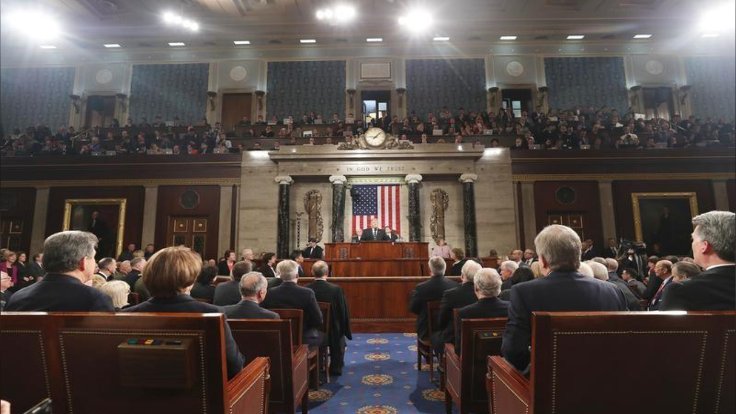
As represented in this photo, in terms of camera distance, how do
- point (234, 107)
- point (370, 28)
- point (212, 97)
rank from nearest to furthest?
point (370, 28), point (212, 97), point (234, 107)

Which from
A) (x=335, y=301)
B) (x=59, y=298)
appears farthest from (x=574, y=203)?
(x=59, y=298)

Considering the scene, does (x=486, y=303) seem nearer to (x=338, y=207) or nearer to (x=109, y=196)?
(x=338, y=207)

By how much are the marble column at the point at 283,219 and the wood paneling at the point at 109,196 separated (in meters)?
3.95

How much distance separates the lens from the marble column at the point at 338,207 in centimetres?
1084

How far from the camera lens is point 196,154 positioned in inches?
460

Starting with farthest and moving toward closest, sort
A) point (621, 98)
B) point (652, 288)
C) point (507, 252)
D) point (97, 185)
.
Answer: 1. point (621, 98)
2. point (97, 185)
3. point (507, 252)
4. point (652, 288)

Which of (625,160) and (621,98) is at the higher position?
(621,98)

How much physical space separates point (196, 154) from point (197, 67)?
5790 millimetres

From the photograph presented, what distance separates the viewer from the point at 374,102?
1555cm

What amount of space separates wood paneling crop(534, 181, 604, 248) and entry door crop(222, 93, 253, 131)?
33.9 feet

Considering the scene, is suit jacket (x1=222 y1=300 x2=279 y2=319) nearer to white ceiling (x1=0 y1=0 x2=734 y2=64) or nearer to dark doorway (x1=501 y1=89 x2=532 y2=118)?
white ceiling (x1=0 y1=0 x2=734 y2=64)

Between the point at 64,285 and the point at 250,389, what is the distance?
3.42 ft

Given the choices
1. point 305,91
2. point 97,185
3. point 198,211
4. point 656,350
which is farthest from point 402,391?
point 305,91

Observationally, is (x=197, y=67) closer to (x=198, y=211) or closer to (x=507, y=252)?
(x=198, y=211)
